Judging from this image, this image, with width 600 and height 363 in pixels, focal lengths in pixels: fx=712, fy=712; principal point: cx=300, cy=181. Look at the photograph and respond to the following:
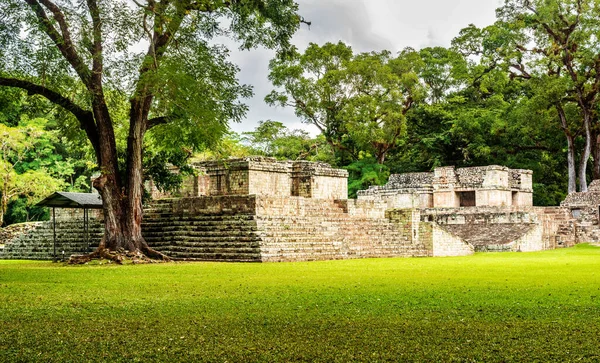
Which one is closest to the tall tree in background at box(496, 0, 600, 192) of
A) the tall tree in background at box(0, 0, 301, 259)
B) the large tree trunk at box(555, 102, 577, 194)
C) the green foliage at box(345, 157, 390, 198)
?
the large tree trunk at box(555, 102, 577, 194)

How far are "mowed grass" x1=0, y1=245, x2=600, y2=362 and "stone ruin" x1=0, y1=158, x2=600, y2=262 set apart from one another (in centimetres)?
601

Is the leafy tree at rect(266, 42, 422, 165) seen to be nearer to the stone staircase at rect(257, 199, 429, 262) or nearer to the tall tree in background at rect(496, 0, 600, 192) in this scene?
the tall tree in background at rect(496, 0, 600, 192)

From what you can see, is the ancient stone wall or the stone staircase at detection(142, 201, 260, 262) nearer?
the stone staircase at detection(142, 201, 260, 262)

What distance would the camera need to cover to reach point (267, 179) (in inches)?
898

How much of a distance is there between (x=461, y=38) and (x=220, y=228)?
28.4m

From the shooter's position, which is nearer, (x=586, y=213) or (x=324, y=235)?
(x=324, y=235)

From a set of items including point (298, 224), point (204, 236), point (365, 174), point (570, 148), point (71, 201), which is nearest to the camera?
point (71, 201)

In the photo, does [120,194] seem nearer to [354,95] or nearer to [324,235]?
[324,235]

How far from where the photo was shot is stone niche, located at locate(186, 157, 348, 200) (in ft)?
73.0

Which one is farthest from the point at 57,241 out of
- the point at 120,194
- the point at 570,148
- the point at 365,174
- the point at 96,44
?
the point at 570,148

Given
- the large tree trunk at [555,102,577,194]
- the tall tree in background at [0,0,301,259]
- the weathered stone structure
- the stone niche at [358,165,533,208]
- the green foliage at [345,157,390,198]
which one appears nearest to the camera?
the tall tree in background at [0,0,301,259]

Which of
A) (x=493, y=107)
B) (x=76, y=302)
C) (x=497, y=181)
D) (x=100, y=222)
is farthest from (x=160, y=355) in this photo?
(x=493, y=107)

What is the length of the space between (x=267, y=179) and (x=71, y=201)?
6.79 m

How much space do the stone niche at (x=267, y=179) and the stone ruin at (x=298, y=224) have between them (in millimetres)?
34
